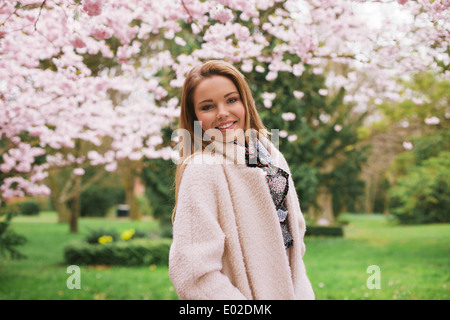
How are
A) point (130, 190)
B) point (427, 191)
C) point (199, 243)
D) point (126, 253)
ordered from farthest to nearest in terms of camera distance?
point (130, 190)
point (427, 191)
point (126, 253)
point (199, 243)

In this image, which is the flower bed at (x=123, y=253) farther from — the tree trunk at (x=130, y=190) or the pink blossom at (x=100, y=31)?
the tree trunk at (x=130, y=190)

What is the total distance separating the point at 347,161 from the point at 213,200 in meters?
13.4

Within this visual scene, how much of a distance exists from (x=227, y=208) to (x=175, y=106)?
5.09m

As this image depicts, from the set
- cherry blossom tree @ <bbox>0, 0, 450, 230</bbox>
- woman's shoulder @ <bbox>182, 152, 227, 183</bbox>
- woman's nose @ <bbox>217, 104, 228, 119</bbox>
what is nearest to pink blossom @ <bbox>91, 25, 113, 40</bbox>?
cherry blossom tree @ <bbox>0, 0, 450, 230</bbox>

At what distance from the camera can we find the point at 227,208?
1.30m

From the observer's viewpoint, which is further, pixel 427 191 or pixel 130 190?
pixel 130 190

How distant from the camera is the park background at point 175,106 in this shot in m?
3.86

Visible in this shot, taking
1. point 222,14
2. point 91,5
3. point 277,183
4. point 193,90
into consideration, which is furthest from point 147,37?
point 277,183

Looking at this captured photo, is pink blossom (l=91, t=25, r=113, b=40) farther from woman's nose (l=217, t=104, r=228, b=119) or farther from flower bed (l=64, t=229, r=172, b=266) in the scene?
flower bed (l=64, t=229, r=172, b=266)

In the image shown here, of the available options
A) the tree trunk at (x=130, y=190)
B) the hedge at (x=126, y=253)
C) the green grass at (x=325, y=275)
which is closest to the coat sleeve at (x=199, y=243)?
the green grass at (x=325, y=275)

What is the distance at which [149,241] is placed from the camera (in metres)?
8.91

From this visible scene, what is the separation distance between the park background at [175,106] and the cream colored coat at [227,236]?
0.55 metres

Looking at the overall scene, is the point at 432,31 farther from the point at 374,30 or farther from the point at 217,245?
the point at 217,245

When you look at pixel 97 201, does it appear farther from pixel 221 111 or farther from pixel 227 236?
pixel 227 236
